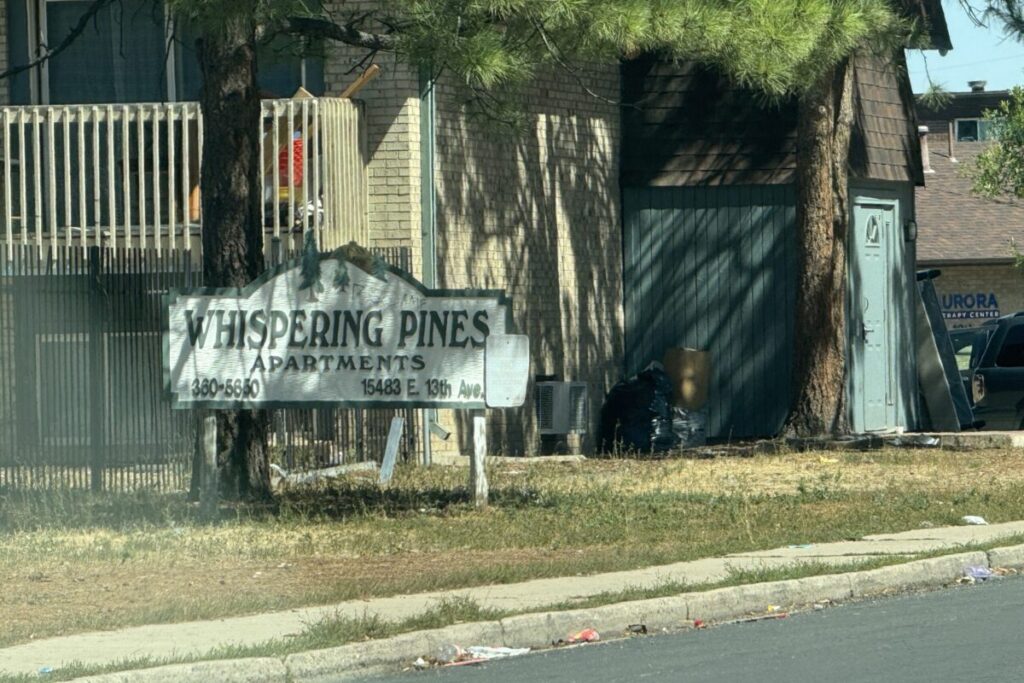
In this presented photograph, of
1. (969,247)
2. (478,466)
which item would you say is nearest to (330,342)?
(478,466)

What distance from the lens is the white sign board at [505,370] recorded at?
531 inches

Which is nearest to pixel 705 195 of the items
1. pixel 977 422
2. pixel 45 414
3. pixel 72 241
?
pixel 977 422

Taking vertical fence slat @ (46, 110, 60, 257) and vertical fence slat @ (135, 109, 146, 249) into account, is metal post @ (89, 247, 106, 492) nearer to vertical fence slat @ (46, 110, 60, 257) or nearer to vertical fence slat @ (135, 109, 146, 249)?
vertical fence slat @ (46, 110, 60, 257)

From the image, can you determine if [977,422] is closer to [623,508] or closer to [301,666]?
[623,508]

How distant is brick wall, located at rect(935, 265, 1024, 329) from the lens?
1705 inches

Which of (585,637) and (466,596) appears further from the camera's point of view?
(466,596)

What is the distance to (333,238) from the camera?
17.1m

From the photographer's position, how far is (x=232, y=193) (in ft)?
45.0

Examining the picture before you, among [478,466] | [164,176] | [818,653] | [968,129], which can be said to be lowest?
[818,653]

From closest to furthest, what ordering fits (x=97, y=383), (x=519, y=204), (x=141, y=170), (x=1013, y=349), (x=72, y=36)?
1. (x=72, y=36)
2. (x=97, y=383)
3. (x=141, y=170)
4. (x=519, y=204)
5. (x=1013, y=349)

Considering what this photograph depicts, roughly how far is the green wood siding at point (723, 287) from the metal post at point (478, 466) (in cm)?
799

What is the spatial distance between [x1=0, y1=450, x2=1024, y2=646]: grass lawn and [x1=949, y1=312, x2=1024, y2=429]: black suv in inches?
143

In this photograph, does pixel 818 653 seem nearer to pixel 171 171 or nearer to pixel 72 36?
pixel 72 36

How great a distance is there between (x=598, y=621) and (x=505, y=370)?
4.44 metres
